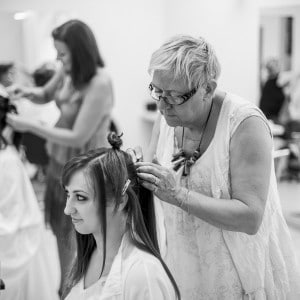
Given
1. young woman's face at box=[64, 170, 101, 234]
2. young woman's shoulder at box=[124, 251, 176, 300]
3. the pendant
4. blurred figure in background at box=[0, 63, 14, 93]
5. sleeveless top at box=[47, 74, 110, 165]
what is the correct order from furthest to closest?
blurred figure in background at box=[0, 63, 14, 93], sleeveless top at box=[47, 74, 110, 165], the pendant, young woman's face at box=[64, 170, 101, 234], young woman's shoulder at box=[124, 251, 176, 300]

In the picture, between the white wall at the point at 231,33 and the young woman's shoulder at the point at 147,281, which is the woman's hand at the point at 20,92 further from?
the white wall at the point at 231,33

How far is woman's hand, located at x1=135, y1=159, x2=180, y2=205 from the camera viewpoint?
1.33 metres

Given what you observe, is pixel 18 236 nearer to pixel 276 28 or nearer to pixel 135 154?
pixel 135 154

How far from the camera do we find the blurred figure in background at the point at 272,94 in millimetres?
5574

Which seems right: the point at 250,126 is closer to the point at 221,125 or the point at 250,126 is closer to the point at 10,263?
the point at 221,125

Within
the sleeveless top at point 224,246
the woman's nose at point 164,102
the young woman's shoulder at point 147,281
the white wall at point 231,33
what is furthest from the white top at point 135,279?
the white wall at point 231,33

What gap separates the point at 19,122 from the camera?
7.88 ft

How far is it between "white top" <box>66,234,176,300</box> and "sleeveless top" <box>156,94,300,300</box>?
21 cm

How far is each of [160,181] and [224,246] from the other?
301 mm

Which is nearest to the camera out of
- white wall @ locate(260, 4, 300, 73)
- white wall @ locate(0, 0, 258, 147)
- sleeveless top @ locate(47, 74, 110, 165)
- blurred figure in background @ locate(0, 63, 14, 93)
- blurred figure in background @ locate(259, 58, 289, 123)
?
sleeveless top @ locate(47, 74, 110, 165)

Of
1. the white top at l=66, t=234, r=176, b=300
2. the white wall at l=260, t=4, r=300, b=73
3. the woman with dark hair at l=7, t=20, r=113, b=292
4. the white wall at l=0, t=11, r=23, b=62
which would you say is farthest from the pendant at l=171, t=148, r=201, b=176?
the white wall at l=260, t=4, r=300, b=73

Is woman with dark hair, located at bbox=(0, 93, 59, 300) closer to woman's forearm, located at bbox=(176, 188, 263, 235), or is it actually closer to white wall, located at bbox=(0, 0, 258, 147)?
woman's forearm, located at bbox=(176, 188, 263, 235)

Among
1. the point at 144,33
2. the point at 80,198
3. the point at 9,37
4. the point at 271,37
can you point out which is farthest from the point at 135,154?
the point at 271,37

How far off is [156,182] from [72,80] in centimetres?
111
